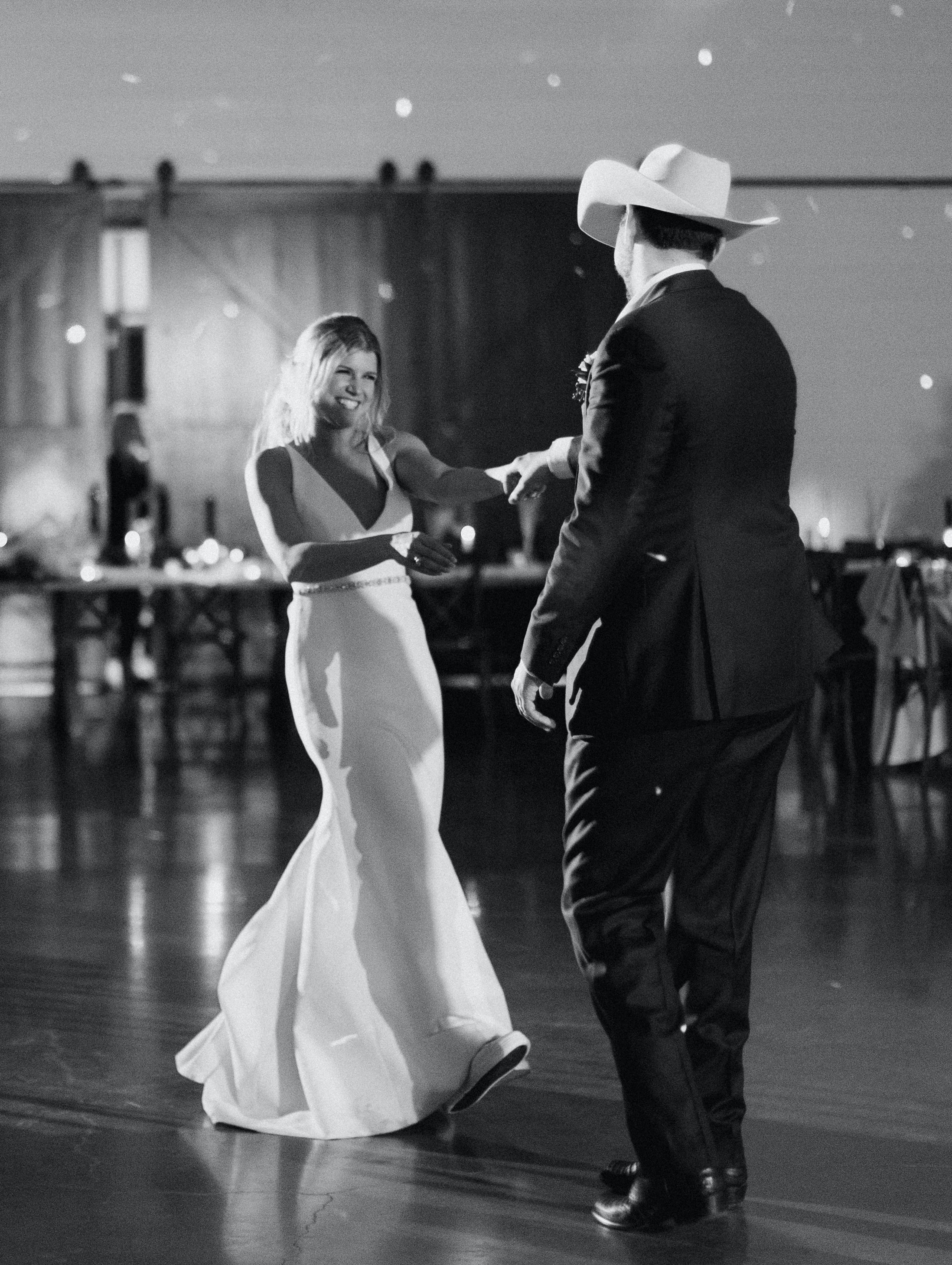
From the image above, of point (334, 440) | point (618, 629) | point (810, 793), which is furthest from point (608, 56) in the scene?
point (618, 629)

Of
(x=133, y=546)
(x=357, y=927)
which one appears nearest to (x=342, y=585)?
(x=357, y=927)

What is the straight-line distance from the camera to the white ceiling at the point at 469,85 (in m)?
11.9

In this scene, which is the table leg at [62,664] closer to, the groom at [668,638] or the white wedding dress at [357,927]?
the white wedding dress at [357,927]

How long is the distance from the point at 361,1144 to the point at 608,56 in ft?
34.6

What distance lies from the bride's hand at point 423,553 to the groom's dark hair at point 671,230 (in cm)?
65

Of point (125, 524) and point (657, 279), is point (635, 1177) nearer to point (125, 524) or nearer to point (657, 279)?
point (657, 279)

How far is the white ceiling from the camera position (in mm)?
11867

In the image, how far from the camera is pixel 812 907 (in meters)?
4.57

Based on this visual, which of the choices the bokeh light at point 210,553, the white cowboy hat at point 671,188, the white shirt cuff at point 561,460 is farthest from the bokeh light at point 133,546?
the white cowboy hat at point 671,188

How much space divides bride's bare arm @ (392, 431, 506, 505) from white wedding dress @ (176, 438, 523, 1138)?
7 centimetres

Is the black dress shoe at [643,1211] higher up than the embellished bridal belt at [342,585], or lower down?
lower down

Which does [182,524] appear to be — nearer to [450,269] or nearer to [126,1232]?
[450,269]

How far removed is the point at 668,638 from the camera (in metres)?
2.42

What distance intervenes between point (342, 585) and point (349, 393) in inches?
14.3
